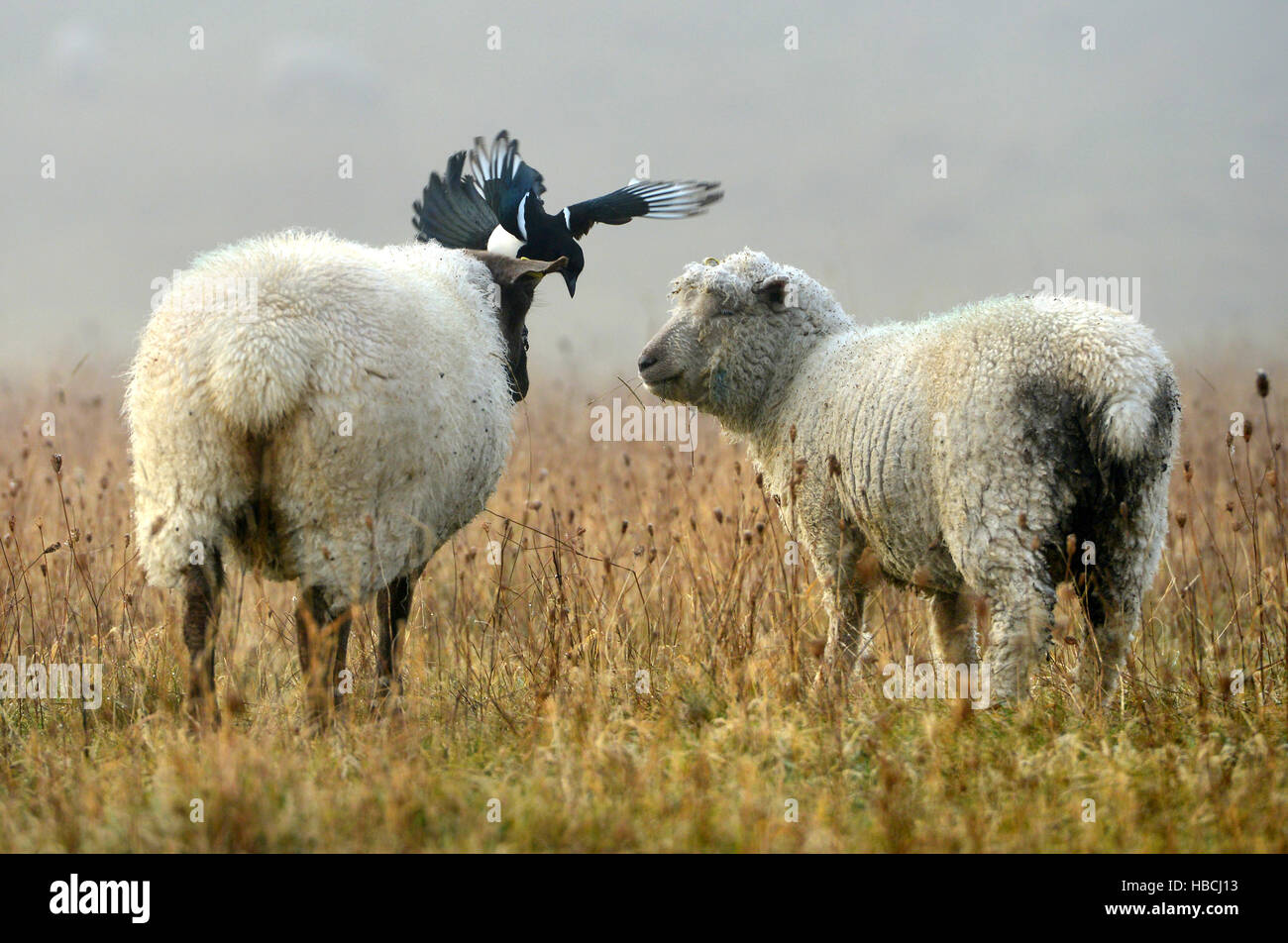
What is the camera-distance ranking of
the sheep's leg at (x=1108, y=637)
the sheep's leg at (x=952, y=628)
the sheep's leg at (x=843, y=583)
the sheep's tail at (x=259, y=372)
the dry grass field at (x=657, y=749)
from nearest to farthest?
the dry grass field at (x=657, y=749) < the sheep's tail at (x=259, y=372) < the sheep's leg at (x=1108, y=637) < the sheep's leg at (x=843, y=583) < the sheep's leg at (x=952, y=628)

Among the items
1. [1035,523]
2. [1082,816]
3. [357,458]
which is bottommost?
[1082,816]

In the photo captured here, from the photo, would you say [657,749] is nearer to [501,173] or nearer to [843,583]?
[843,583]

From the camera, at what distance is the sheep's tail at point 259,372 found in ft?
11.2

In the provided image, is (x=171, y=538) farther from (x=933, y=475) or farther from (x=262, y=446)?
(x=933, y=475)

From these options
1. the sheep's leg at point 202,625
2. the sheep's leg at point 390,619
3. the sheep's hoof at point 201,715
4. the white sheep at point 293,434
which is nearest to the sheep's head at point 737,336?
the white sheep at point 293,434

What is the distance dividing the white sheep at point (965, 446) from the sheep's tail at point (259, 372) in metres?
1.61

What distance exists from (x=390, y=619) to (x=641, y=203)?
2502mm

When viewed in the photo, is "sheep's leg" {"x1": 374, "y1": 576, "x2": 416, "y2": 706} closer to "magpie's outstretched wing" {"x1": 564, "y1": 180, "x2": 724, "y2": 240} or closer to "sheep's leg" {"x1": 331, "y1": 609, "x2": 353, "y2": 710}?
"sheep's leg" {"x1": 331, "y1": 609, "x2": 353, "y2": 710}

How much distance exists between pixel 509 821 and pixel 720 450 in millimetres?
4859

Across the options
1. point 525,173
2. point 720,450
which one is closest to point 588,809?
point 525,173

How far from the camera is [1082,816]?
124 inches

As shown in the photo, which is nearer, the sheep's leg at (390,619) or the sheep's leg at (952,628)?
the sheep's leg at (390,619)

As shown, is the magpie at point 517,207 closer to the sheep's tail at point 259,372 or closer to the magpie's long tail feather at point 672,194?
the magpie's long tail feather at point 672,194

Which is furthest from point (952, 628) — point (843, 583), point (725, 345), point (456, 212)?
point (456, 212)
